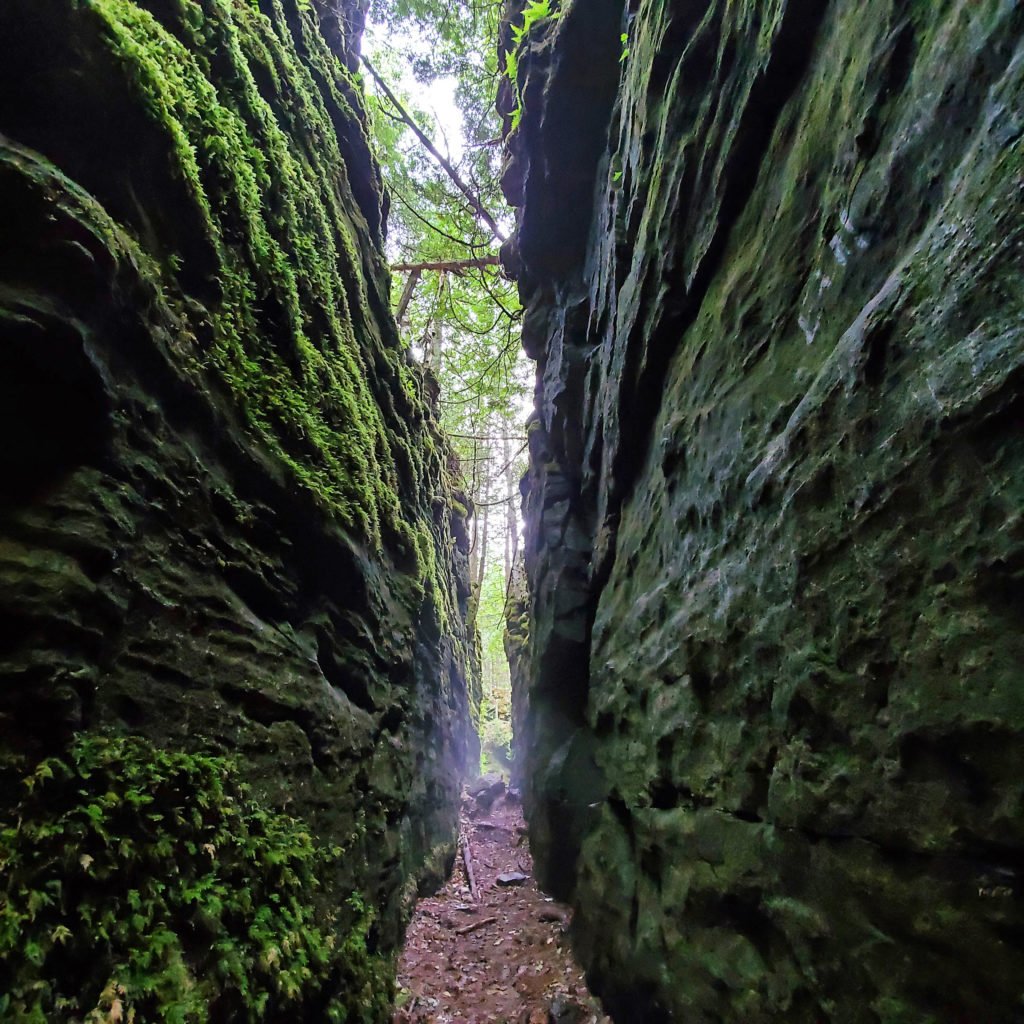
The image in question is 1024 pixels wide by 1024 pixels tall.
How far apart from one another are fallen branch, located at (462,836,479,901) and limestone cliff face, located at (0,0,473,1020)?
5.65 feet

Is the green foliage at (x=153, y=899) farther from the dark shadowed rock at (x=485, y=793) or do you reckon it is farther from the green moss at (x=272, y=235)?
the dark shadowed rock at (x=485, y=793)

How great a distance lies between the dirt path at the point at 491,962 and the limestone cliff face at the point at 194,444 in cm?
60

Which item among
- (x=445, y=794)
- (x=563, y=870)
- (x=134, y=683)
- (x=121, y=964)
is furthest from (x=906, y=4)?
(x=445, y=794)

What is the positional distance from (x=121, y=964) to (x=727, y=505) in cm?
419

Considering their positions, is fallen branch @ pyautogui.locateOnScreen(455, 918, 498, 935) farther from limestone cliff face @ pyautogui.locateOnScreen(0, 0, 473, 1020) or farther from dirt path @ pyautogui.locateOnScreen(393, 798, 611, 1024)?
limestone cliff face @ pyautogui.locateOnScreen(0, 0, 473, 1020)

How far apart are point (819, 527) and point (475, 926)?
6976 mm

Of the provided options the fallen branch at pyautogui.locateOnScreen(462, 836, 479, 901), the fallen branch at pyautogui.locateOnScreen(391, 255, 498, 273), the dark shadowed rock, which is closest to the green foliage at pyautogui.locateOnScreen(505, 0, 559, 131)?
the fallen branch at pyautogui.locateOnScreen(391, 255, 498, 273)

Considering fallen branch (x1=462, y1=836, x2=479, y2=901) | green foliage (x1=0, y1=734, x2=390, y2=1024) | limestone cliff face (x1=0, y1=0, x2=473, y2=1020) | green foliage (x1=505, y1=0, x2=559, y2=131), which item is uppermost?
green foliage (x1=505, y1=0, x2=559, y2=131)

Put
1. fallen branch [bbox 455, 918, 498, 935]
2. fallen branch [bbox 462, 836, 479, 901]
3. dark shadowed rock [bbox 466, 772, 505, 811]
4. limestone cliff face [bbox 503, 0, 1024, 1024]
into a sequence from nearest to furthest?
limestone cliff face [bbox 503, 0, 1024, 1024]
fallen branch [bbox 455, 918, 498, 935]
fallen branch [bbox 462, 836, 479, 901]
dark shadowed rock [bbox 466, 772, 505, 811]

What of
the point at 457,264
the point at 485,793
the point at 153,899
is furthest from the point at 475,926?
the point at 457,264

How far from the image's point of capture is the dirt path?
5211 millimetres

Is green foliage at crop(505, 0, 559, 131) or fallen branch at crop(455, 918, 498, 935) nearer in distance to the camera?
fallen branch at crop(455, 918, 498, 935)

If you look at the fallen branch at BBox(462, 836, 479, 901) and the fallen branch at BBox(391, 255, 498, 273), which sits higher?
the fallen branch at BBox(391, 255, 498, 273)

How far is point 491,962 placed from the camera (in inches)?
246
